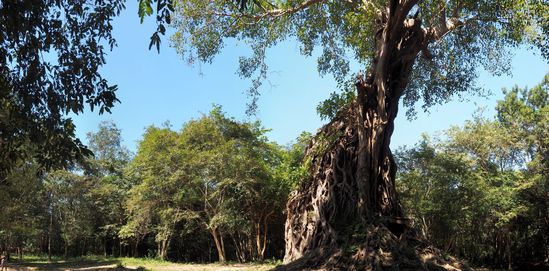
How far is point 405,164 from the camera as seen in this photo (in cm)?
2183

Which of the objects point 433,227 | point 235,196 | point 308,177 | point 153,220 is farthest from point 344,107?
point 153,220

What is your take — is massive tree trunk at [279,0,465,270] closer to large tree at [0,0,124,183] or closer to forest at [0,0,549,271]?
forest at [0,0,549,271]

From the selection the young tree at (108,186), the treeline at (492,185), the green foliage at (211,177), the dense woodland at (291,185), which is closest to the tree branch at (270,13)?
the dense woodland at (291,185)

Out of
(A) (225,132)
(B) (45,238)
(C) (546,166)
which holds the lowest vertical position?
(B) (45,238)

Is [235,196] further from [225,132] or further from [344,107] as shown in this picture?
[344,107]

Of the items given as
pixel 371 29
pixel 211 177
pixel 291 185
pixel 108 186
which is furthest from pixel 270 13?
pixel 108 186

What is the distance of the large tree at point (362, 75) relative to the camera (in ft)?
28.8

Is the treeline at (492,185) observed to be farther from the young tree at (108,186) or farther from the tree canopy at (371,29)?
the young tree at (108,186)

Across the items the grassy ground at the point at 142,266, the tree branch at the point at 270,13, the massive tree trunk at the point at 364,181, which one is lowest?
the grassy ground at the point at 142,266

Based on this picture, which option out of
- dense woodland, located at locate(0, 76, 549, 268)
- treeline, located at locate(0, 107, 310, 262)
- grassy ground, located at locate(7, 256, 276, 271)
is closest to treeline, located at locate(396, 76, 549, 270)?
dense woodland, located at locate(0, 76, 549, 268)

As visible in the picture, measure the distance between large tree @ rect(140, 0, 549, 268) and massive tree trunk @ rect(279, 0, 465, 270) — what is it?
0.07ft

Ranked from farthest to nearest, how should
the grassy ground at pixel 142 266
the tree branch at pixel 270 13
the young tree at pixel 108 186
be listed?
the young tree at pixel 108 186 → the grassy ground at pixel 142 266 → the tree branch at pixel 270 13

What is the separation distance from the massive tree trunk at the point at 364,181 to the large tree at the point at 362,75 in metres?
0.02

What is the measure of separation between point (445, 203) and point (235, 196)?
9.47 meters
